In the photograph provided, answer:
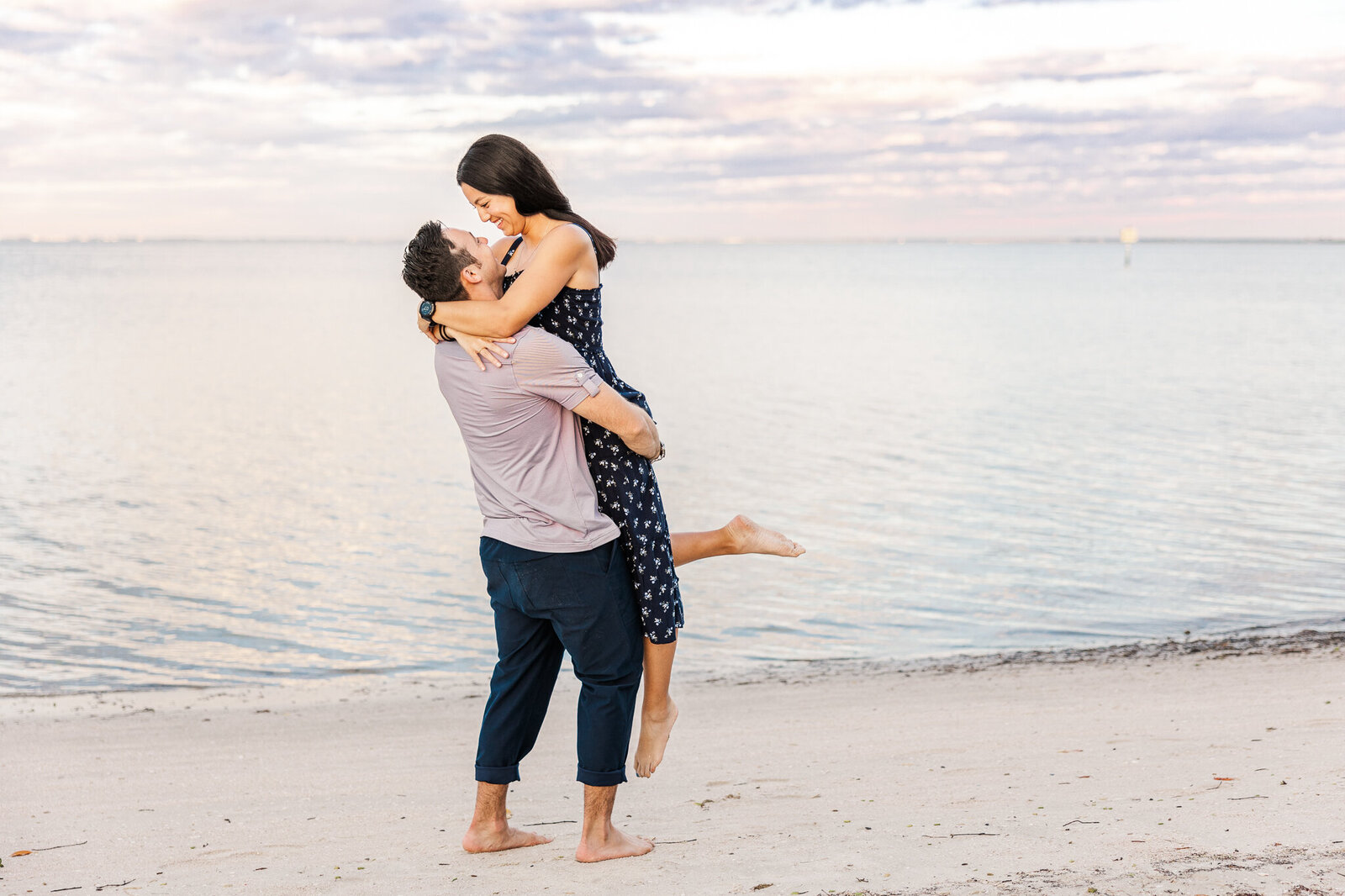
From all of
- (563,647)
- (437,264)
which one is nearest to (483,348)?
(437,264)

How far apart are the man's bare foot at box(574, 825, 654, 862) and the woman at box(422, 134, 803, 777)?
1.71ft

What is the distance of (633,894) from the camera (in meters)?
3.49

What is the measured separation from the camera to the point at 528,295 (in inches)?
130

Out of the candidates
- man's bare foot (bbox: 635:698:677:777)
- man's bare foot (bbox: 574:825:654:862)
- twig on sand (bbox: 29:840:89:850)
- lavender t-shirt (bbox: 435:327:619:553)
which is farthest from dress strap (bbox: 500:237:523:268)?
twig on sand (bbox: 29:840:89:850)

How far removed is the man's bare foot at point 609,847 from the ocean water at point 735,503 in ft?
13.9

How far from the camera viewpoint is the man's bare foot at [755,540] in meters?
3.94

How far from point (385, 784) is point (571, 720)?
4.99 ft

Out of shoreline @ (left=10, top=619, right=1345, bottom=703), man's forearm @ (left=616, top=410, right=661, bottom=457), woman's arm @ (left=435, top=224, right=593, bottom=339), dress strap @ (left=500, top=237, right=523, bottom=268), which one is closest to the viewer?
woman's arm @ (left=435, top=224, right=593, bottom=339)

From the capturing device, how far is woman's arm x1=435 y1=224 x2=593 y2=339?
10.8ft

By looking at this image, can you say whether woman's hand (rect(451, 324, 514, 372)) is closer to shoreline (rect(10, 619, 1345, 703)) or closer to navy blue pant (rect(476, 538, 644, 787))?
navy blue pant (rect(476, 538, 644, 787))

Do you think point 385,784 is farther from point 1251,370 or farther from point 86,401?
point 1251,370

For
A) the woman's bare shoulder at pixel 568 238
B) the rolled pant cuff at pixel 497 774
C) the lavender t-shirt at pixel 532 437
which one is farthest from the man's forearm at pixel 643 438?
the rolled pant cuff at pixel 497 774

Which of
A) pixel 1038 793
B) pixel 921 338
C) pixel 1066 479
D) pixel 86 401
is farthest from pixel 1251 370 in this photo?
pixel 1038 793

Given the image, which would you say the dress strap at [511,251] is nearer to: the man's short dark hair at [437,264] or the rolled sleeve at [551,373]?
the man's short dark hair at [437,264]
